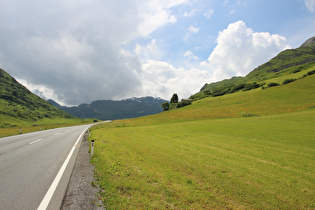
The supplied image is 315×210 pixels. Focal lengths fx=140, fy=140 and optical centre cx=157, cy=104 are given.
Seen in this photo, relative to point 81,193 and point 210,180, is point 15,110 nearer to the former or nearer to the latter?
point 81,193

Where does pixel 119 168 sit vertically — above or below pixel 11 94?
below

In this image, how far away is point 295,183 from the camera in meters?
6.40

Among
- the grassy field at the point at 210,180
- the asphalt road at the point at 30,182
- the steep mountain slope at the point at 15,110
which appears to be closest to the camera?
the asphalt road at the point at 30,182

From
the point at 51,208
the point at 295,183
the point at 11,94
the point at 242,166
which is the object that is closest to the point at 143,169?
the point at 51,208

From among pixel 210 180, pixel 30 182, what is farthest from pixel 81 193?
pixel 210 180

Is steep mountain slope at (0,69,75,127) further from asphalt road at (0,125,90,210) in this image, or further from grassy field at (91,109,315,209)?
grassy field at (91,109,315,209)

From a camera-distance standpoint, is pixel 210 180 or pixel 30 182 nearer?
pixel 30 182

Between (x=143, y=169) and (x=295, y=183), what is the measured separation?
726cm

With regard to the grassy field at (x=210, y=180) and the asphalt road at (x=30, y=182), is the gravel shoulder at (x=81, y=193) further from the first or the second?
the grassy field at (x=210, y=180)

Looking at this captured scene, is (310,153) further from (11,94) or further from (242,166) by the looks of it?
(11,94)

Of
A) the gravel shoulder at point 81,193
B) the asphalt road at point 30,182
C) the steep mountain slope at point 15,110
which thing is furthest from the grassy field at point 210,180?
the steep mountain slope at point 15,110

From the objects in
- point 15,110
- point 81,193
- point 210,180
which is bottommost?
point 210,180

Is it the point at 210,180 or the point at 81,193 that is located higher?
the point at 81,193

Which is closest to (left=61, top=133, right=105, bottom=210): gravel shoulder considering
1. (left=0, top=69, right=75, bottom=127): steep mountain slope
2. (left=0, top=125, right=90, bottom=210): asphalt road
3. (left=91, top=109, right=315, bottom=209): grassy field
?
(left=0, top=125, right=90, bottom=210): asphalt road
